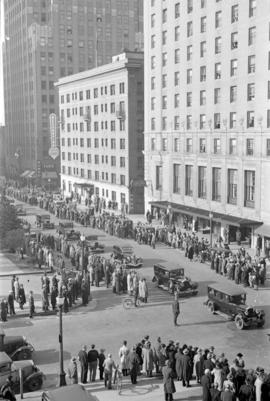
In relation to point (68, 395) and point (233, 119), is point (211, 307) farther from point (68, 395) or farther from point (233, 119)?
point (233, 119)

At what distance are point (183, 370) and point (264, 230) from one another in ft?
91.1

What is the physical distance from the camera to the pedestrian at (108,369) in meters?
20.4

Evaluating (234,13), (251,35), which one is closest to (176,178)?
(251,35)

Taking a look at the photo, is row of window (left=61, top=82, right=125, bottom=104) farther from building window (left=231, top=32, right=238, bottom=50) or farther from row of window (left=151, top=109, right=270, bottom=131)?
building window (left=231, top=32, right=238, bottom=50)

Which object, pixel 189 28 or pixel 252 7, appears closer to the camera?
pixel 252 7

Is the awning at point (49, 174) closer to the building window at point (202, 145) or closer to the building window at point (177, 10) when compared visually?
the building window at point (177, 10)

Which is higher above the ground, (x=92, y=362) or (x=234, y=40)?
(x=234, y=40)

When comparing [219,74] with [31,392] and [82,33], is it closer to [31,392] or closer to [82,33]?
[31,392]

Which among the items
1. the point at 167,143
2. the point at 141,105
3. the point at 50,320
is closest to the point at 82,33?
the point at 141,105

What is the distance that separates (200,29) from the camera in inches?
2266

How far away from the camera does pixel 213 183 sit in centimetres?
5581

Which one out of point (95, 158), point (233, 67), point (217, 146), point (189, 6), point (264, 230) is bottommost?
point (264, 230)

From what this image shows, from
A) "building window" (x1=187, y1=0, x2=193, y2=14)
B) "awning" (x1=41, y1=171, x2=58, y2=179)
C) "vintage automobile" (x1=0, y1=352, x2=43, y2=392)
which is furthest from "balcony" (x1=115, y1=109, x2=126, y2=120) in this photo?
"vintage automobile" (x1=0, y1=352, x2=43, y2=392)

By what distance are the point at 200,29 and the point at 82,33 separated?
2949 inches
